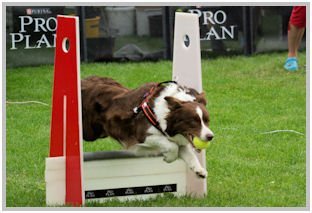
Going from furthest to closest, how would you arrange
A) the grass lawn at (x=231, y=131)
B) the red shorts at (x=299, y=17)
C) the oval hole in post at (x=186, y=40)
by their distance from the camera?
1. the red shorts at (x=299, y=17)
2. the grass lawn at (x=231, y=131)
3. the oval hole in post at (x=186, y=40)

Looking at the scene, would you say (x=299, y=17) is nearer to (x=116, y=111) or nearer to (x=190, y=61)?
(x=190, y=61)

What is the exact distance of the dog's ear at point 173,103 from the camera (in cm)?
441

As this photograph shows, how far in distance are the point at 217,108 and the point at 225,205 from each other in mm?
3314

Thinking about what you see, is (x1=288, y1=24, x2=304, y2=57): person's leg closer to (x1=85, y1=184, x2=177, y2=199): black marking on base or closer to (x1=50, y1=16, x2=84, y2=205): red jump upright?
(x1=85, y1=184, x2=177, y2=199): black marking on base

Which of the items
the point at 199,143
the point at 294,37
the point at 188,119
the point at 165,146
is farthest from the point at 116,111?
the point at 294,37

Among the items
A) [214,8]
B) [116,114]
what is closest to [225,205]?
[116,114]

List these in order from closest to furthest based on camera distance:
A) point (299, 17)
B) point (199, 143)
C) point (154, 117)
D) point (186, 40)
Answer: point (199, 143)
point (154, 117)
point (186, 40)
point (299, 17)

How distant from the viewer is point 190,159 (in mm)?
4570

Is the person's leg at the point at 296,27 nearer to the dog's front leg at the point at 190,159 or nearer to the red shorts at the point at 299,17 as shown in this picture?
the red shorts at the point at 299,17

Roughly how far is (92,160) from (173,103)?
681 millimetres

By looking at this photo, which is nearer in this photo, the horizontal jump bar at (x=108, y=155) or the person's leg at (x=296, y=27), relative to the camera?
the horizontal jump bar at (x=108, y=155)

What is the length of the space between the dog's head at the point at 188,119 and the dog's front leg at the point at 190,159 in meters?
0.16

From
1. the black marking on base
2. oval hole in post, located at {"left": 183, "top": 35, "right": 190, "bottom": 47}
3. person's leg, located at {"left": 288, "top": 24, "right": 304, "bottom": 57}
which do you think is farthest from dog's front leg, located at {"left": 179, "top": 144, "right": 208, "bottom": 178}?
person's leg, located at {"left": 288, "top": 24, "right": 304, "bottom": 57}

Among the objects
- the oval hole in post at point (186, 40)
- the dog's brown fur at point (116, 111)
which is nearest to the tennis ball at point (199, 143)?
the dog's brown fur at point (116, 111)
